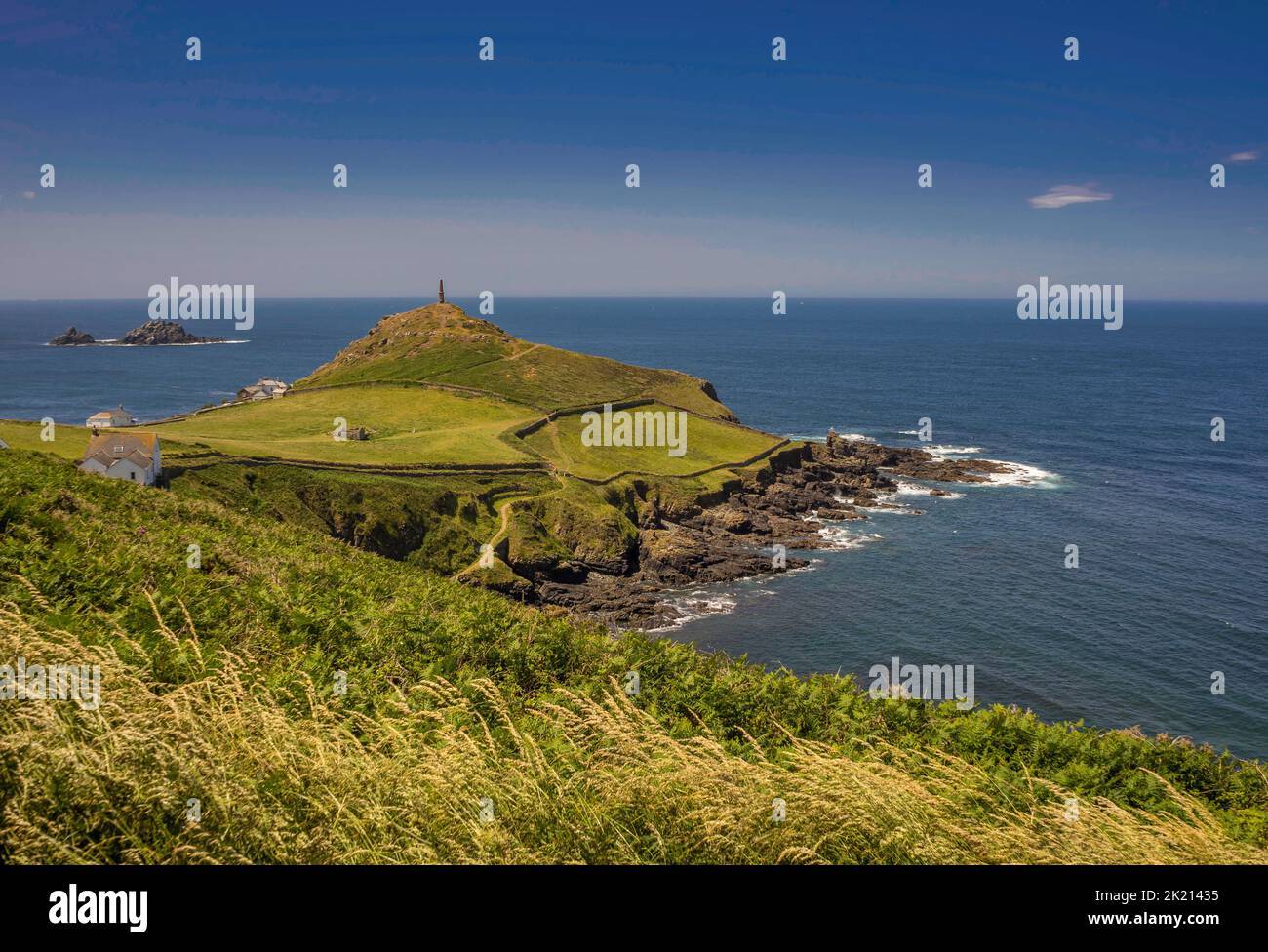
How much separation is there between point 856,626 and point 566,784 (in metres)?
57.3

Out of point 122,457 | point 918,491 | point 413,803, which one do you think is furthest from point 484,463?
point 413,803

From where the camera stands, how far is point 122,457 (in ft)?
194

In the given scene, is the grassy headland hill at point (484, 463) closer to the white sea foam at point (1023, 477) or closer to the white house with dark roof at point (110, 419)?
the white house with dark roof at point (110, 419)

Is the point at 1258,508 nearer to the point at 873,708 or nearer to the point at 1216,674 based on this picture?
the point at 1216,674

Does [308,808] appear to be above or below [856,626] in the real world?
above

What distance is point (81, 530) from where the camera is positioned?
52.8 ft

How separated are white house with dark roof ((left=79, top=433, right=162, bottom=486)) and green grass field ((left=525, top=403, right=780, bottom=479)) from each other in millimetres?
42404

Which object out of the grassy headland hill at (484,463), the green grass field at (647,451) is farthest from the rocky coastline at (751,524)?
the green grass field at (647,451)

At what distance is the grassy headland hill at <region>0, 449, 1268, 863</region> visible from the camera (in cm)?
610

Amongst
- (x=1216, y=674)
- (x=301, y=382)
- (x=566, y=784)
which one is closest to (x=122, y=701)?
(x=566, y=784)

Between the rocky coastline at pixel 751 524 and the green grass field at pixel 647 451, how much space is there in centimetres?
641

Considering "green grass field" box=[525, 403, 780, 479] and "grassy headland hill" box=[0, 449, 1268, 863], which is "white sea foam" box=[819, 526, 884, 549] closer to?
"green grass field" box=[525, 403, 780, 479]

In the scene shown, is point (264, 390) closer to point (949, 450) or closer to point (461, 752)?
point (949, 450)

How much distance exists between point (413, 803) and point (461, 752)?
1.13 metres
